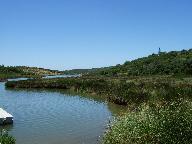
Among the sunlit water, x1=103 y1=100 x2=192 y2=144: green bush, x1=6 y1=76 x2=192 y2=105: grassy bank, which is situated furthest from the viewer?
x1=6 y1=76 x2=192 y2=105: grassy bank

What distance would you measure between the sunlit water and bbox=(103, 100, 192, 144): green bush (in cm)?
444

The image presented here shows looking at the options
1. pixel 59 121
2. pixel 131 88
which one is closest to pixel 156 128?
pixel 59 121

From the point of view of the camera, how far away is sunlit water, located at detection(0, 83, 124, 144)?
793 inches

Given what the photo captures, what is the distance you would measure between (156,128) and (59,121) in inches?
512

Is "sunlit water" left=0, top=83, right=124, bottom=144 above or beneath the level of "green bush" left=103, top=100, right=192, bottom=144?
beneath

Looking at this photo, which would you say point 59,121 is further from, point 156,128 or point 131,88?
point 131,88

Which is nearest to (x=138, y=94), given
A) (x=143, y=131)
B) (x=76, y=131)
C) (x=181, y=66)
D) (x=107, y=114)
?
(x=107, y=114)

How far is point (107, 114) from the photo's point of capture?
1152 inches

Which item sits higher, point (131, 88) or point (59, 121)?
point (131, 88)

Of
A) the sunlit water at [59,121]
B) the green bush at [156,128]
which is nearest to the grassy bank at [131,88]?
the sunlit water at [59,121]

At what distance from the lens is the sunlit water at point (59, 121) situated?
20141 mm

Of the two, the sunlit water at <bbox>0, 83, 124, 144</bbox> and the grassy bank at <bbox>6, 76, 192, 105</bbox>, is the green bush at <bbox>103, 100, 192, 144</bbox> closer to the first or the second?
the sunlit water at <bbox>0, 83, 124, 144</bbox>

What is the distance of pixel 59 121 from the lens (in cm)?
2562

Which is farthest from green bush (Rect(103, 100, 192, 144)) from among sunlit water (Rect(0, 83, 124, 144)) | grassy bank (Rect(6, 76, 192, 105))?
grassy bank (Rect(6, 76, 192, 105))
